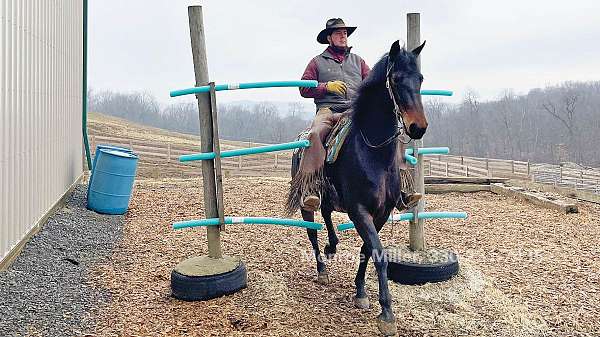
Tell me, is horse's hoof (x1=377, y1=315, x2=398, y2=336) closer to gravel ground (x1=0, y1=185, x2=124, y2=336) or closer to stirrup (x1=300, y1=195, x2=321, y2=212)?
stirrup (x1=300, y1=195, x2=321, y2=212)

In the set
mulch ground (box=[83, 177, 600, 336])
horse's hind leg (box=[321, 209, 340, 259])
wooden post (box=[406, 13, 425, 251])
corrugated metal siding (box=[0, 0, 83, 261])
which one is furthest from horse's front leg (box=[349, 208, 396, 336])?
corrugated metal siding (box=[0, 0, 83, 261])

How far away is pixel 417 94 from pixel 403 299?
197cm

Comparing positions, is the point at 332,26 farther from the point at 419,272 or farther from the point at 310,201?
the point at 419,272

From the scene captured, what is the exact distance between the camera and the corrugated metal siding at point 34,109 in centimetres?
454

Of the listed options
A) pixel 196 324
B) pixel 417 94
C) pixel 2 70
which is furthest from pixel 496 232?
pixel 2 70

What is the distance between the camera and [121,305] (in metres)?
3.90

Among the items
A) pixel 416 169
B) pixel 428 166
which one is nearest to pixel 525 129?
pixel 428 166

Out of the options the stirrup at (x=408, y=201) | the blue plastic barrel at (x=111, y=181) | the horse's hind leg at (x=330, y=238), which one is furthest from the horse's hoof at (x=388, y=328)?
the blue plastic barrel at (x=111, y=181)

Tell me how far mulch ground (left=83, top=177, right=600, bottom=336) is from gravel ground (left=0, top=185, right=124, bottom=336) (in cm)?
17

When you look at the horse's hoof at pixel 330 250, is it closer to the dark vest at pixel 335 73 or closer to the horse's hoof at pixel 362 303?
the horse's hoof at pixel 362 303

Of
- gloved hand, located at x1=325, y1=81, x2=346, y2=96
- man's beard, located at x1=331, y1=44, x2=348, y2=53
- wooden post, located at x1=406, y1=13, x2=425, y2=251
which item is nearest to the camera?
gloved hand, located at x1=325, y1=81, x2=346, y2=96

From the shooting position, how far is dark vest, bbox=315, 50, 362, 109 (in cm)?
447

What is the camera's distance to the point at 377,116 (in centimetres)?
359

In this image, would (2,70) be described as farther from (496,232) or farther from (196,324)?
(496,232)
